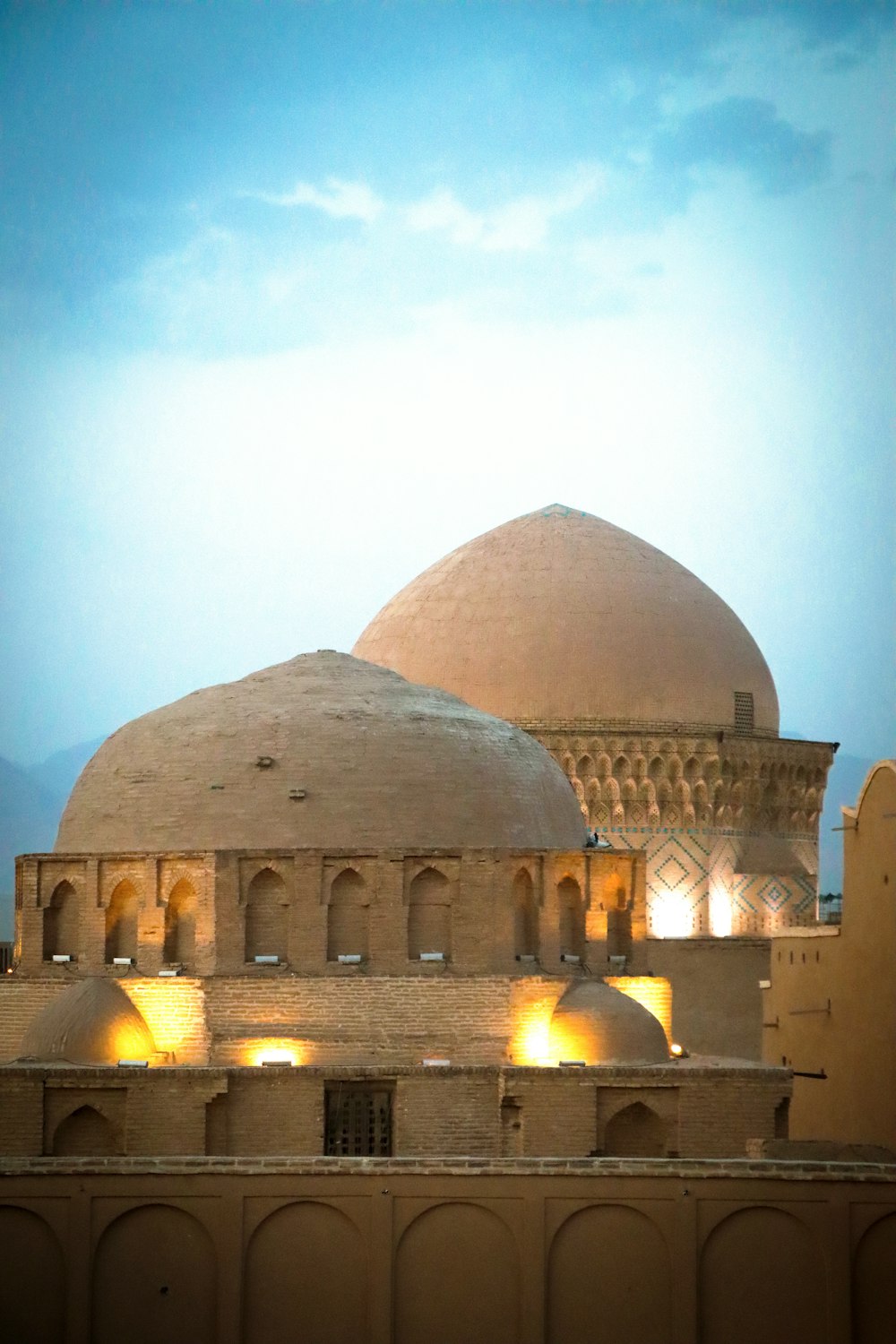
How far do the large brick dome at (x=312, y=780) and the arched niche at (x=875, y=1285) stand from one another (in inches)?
323

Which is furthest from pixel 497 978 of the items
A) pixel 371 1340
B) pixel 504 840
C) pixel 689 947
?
pixel 689 947

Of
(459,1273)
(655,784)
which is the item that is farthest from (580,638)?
(459,1273)

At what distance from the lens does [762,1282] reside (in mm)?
23828

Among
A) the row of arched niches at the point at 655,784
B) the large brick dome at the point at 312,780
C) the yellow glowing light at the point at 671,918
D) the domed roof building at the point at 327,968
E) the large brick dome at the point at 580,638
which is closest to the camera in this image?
the domed roof building at the point at 327,968

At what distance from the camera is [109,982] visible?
29.8 meters

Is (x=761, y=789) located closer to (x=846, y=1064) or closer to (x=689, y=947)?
(x=689, y=947)

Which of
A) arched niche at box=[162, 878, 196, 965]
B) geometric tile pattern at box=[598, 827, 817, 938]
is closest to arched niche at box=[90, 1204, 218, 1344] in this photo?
arched niche at box=[162, 878, 196, 965]

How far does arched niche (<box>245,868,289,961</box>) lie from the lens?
3020cm

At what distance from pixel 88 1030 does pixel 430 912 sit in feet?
13.2

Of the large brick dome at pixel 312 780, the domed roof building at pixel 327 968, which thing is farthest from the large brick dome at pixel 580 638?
the large brick dome at pixel 312 780

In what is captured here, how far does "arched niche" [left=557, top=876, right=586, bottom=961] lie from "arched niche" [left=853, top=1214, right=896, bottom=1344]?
308 inches

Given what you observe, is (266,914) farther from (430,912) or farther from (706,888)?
(706,888)

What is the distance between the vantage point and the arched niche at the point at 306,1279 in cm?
2406

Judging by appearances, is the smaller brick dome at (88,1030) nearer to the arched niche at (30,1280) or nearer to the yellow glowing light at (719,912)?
the arched niche at (30,1280)
